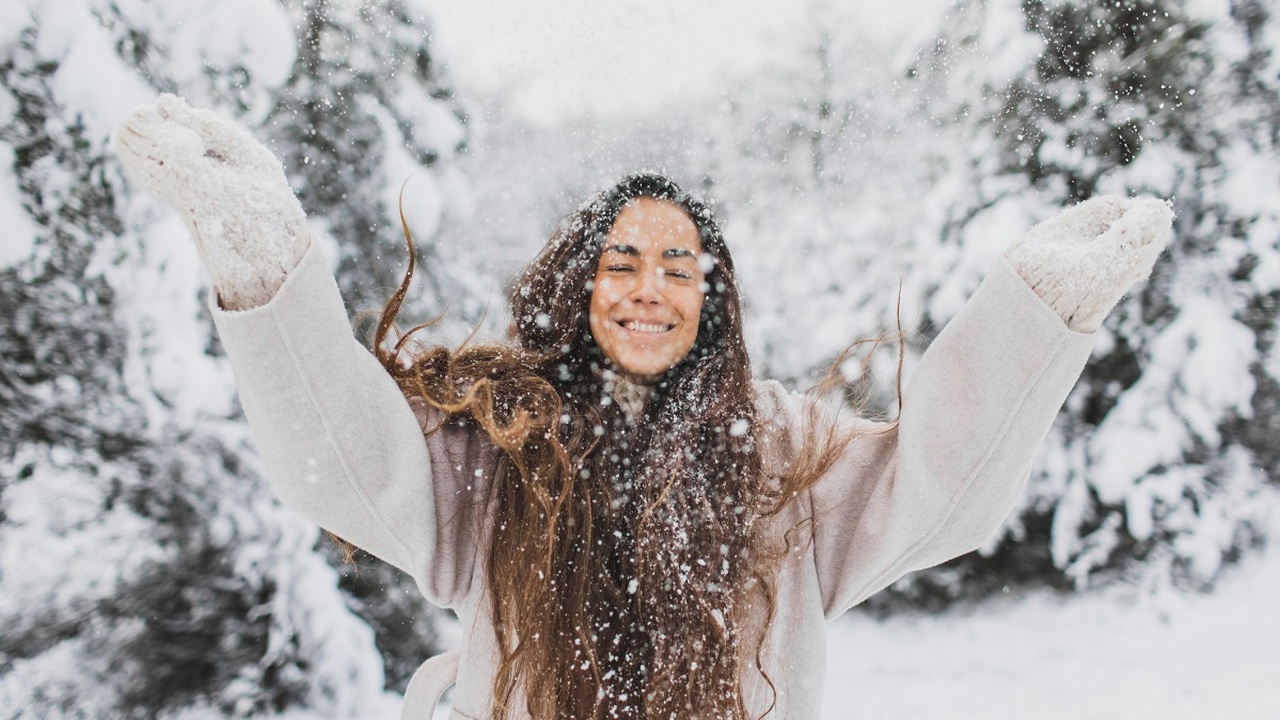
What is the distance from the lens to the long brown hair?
1.14 m

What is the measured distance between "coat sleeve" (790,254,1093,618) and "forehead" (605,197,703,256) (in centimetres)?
47

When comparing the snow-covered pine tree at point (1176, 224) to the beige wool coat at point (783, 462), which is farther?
the snow-covered pine tree at point (1176, 224)

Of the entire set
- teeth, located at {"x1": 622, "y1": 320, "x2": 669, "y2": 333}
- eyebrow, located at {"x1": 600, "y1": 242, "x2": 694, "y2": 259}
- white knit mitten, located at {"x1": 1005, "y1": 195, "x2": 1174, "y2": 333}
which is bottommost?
white knit mitten, located at {"x1": 1005, "y1": 195, "x2": 1174, "y2": 333}

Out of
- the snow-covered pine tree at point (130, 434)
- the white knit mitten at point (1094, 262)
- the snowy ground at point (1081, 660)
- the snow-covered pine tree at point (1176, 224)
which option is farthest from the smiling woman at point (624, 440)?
the snow-covered pine tree at point (1176, 224)

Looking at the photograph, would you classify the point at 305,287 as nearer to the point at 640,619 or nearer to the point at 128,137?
the point at 128,137

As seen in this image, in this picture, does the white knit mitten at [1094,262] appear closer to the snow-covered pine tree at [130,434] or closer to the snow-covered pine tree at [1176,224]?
the snow-covered pine tree at [130,434]

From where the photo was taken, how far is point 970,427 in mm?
982

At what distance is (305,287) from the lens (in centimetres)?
91

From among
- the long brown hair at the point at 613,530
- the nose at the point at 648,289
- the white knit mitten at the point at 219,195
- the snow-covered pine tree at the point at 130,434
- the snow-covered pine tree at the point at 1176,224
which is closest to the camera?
the white knit mitten at the point at 219,195

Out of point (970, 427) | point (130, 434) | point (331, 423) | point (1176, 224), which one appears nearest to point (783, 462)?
point (970, 427)

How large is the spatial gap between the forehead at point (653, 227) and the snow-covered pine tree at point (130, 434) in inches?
77.9

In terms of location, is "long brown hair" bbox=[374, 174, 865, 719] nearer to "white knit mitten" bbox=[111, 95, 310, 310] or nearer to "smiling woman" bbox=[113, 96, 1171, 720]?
"smiling woman" bbox=[113, 96, 1171, 720]

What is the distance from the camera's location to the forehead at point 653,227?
1.36 m

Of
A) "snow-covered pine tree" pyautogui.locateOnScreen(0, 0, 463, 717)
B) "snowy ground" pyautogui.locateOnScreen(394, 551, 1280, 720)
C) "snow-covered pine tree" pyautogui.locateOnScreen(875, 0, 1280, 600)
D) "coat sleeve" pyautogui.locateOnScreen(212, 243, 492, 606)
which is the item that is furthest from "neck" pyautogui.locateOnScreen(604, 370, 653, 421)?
"snow-covered pine tree" pyautogui.locateOnScreen(875, 0, 1280, 600)
